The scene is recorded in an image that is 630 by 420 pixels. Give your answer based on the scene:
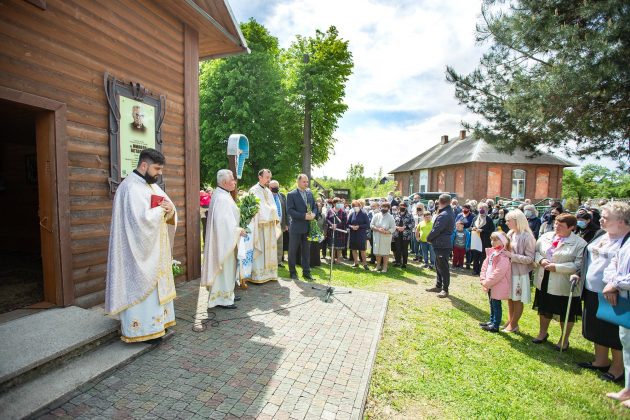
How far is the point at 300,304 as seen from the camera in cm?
588

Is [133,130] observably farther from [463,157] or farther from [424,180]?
[424,180]

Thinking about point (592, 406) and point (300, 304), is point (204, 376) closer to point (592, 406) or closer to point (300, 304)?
point (300, 304)

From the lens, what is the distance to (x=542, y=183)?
32156 millimetres

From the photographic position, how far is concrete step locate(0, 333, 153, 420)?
2.80 metres

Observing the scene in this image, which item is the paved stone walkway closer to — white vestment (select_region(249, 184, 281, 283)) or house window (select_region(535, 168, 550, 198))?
white vestment (select_region(249, 184, 281, 283))

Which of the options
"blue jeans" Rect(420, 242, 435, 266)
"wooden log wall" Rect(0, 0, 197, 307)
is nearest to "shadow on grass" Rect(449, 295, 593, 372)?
"blue jeans" Rect(420, 242, 435, 266)

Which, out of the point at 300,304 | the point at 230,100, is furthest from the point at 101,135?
the point at 230,100

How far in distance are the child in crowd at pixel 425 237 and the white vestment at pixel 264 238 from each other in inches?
190

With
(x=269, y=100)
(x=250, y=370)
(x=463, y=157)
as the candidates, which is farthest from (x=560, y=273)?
(x=463, y=157)

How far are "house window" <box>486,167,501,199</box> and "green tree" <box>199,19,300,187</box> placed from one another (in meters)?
19.0

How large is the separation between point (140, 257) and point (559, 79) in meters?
8.64

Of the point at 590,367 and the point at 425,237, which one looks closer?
the point at 590,367

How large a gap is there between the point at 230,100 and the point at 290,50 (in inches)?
241

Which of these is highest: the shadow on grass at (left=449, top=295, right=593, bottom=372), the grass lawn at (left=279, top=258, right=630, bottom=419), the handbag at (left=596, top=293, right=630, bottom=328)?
the handbag at (left=596, top=293, right=630, bottom=328)
